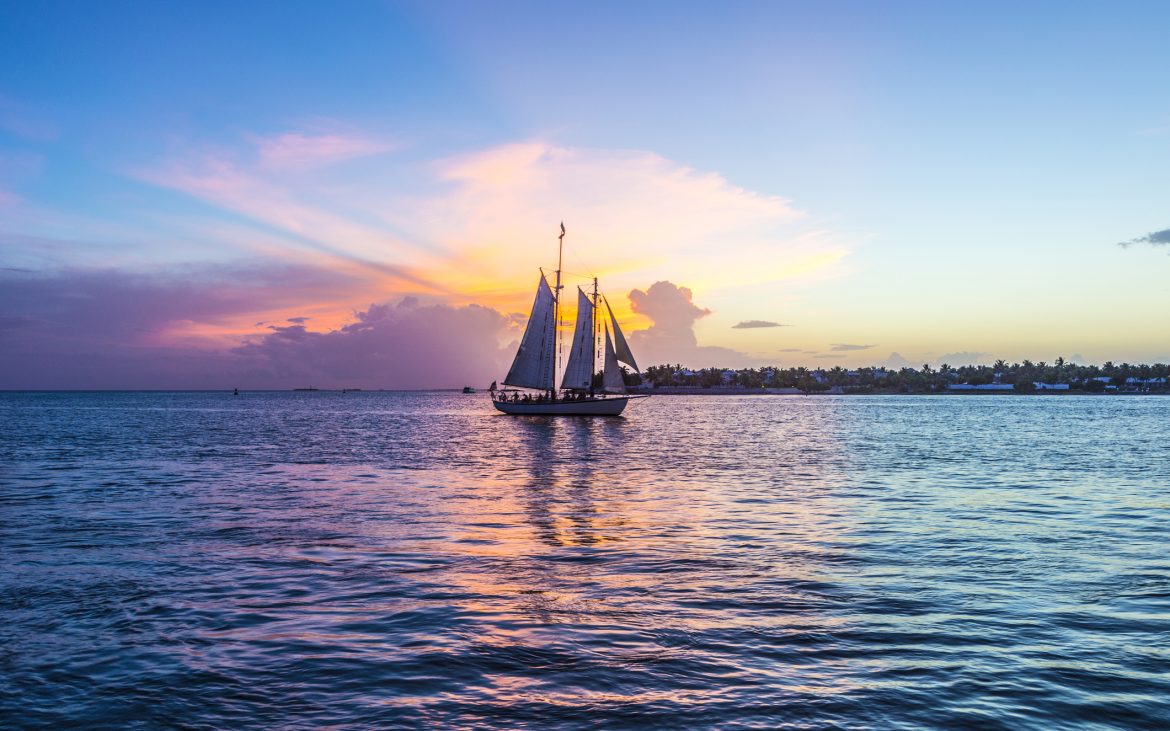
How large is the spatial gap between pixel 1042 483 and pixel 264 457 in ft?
165

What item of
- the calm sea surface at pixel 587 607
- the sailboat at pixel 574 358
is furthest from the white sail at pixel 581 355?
the calm sea surface at pixel 587 607

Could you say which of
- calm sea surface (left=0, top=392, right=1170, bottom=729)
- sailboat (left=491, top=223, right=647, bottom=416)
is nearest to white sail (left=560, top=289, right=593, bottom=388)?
sailboat (left=491, top=223, right=647, bottom=416)

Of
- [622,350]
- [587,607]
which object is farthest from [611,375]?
[587,607]

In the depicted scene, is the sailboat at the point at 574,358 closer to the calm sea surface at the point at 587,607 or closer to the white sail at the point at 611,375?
the white sail at the point at 611,375

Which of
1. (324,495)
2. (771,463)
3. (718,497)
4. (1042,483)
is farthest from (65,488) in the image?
(1042,483)

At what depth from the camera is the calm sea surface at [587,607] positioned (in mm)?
10859

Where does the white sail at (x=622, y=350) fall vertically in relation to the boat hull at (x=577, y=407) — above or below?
above

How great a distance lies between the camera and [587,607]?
1580cm

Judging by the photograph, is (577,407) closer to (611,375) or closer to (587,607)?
(611,375)

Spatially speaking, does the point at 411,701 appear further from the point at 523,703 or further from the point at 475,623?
the point at 475,623

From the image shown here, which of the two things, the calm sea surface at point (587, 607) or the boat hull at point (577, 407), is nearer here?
the calm sea surface at point (587, 607)

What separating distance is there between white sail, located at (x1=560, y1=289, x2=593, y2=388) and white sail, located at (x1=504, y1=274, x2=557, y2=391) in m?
2.83

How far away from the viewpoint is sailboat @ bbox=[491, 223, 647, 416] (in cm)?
10694

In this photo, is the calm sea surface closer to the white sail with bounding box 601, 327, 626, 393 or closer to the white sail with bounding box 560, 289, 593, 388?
the white sail with bounding box 560, 289, 593, 388
